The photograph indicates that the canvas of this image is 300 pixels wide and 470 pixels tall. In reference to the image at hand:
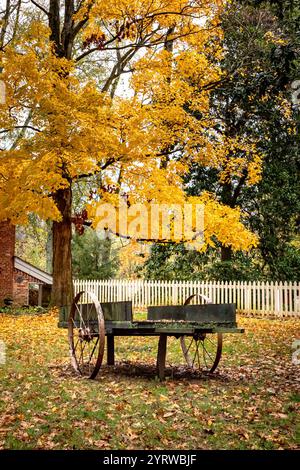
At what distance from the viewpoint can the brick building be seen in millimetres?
24516

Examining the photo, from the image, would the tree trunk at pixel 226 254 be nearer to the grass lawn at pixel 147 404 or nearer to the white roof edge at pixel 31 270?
the white roof edge at pixel 31 270

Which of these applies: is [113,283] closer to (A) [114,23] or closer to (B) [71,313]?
(A) [114,23]

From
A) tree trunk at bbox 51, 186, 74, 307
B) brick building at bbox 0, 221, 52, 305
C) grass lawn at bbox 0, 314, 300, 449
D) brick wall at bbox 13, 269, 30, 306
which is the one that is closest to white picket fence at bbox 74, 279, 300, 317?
brick building at bbox 0, 221, 52, 305

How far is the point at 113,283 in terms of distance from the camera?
25.9 m

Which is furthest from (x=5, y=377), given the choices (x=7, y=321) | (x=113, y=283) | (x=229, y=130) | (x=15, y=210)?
(x=229, y=130)

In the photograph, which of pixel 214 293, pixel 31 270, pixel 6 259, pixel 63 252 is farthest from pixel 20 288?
pixel 214 293

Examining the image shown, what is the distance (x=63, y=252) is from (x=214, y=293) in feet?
22.6

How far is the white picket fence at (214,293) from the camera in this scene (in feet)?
71.9

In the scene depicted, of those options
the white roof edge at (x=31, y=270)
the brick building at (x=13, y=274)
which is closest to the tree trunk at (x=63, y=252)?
the brick building at (x=13, y=274)

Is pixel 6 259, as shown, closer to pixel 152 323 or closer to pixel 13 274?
pixel 13 274

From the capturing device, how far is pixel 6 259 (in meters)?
24.7

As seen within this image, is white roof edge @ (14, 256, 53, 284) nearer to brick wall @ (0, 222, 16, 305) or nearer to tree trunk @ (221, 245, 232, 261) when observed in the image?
brick wall @ (0, 222, 16, 305)
